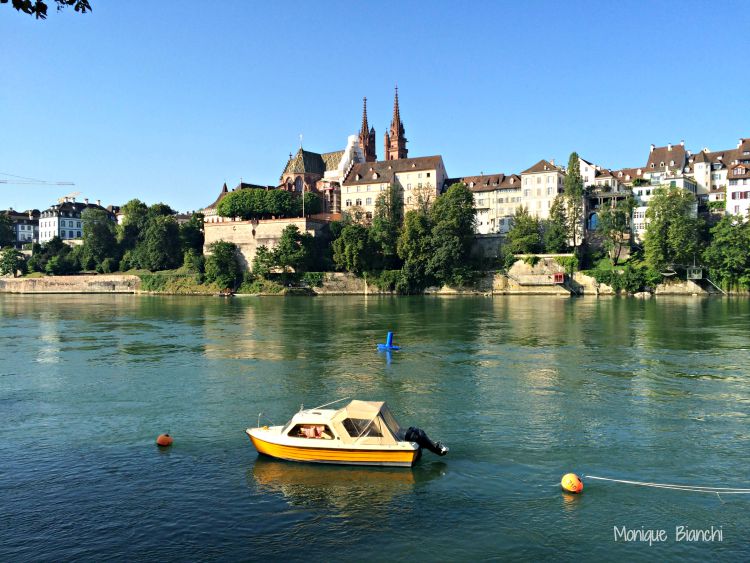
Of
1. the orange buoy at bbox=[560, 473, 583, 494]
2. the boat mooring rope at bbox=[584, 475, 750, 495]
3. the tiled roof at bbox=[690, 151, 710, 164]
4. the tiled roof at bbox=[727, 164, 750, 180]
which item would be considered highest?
the tiled roof at bbox=[690, 151, 710, 164]

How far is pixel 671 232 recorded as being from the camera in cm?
8750

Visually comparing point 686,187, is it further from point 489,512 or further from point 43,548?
point 43,548

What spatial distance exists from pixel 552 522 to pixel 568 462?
160 inches

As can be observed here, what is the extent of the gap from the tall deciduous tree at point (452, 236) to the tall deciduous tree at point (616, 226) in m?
19.6

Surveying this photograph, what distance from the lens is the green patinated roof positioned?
138m

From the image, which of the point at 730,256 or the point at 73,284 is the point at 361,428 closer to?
the point at 730,256

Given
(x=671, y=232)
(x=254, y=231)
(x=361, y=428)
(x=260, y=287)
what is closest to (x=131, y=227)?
(x=254, y=231)

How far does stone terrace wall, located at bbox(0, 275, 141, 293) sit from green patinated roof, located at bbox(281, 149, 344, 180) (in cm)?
3920

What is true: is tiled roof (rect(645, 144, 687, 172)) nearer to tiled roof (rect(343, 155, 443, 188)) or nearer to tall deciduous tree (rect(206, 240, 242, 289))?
tiled roof (rect(343, 155, 443, 188))

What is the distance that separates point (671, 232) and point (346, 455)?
3188 inches

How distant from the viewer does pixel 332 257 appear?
108625 millimetres

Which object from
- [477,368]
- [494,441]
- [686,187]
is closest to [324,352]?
[477,368]

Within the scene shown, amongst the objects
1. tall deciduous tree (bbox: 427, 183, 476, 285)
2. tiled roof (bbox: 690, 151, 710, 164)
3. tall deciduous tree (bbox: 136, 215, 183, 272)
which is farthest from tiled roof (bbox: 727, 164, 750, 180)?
tall deciduous tree (bbox: 136, 215, 183, 272)

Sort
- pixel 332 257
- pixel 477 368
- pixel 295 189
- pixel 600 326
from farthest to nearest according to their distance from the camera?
pixel 295 189, pixel 332 257, pixel 600 326, pixel 477 368
